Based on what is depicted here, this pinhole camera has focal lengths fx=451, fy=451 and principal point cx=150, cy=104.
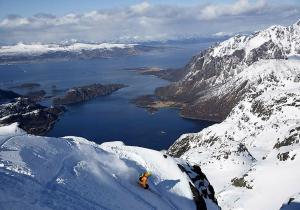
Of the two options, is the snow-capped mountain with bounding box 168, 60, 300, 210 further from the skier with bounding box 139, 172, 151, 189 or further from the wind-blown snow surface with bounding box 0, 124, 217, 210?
the skier with bounding box 139, 172, 151, 189

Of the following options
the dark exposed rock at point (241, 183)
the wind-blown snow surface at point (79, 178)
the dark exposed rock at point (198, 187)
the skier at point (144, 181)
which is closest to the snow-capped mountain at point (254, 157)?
the dark exposed rock at point (241, 183)

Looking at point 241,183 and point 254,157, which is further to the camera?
point 254,157

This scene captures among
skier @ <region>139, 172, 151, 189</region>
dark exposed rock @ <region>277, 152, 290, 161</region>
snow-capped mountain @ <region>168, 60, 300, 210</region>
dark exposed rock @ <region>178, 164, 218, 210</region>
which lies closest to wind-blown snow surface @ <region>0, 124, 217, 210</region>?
skier @ <region>139, 172, 151, 189</region>

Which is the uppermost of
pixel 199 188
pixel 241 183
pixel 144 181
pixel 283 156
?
pixel 144 181

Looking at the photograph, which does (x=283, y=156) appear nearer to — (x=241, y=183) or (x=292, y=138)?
(x=241, y=183)

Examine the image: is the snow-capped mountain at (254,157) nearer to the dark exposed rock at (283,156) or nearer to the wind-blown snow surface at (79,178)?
the dark exposed rock at (283,156)

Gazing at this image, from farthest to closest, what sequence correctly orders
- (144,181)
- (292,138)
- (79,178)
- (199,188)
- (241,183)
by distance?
(292,138), (241,183), (199,188), (144,181), (79,178)

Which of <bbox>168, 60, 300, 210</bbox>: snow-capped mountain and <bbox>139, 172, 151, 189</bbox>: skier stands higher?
<bbox>139, 172, 151, 189</bbox>: skier

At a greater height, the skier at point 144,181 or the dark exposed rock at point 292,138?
the skier at point 144,181

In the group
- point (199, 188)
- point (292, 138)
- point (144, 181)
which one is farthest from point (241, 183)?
point (144, 181)
